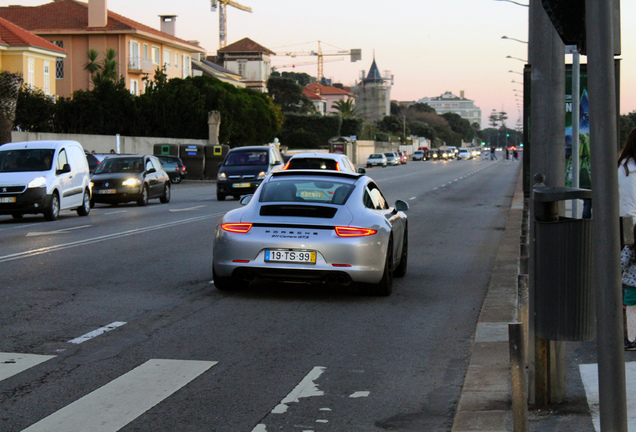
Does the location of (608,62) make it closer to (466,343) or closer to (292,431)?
(292,431)

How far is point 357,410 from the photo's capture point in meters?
5.88

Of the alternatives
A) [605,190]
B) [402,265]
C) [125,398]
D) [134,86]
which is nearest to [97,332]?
[125,398]

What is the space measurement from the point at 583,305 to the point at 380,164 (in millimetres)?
85463

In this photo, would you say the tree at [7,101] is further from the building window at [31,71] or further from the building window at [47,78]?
the building window at [47,78]

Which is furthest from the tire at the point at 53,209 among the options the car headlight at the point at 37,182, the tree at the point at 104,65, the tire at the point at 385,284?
the tree at the point at 104,65

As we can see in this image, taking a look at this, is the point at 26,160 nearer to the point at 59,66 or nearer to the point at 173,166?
the point at 173,166

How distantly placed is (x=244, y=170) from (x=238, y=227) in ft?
66.3

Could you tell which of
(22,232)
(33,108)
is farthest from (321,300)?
(33,108)

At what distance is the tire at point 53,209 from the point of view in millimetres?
21906

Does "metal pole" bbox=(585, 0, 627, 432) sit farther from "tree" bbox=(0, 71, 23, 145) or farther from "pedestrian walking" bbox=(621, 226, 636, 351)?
"tree" bbox=(0, 71, 23, 145)

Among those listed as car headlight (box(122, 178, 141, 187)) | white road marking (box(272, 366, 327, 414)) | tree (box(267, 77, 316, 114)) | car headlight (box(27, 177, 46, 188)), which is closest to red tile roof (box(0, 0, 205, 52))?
tree (box(267, 77, 316, 114))

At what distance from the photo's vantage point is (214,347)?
7691 millimetres

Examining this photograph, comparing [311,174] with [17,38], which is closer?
[311,174]

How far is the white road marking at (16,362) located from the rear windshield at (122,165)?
2174cm
